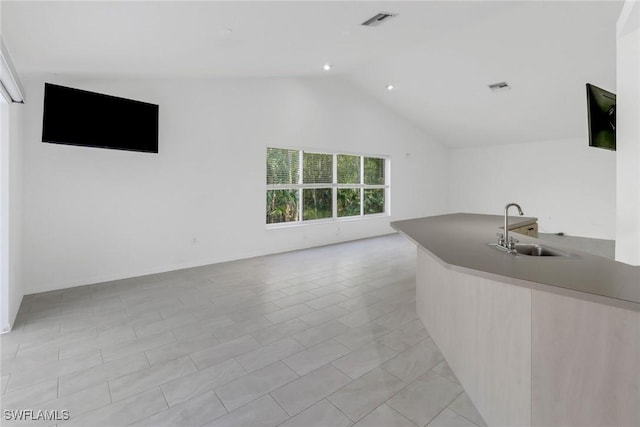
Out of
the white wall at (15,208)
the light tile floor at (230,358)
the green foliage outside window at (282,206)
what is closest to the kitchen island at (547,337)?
the light tile floor at (230,358)

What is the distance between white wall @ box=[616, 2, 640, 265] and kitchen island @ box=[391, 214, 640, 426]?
3.84 ft

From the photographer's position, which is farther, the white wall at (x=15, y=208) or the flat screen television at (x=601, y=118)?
the white wall at (x=15, y=208)

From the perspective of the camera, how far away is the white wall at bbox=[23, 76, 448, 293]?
3.85 meters

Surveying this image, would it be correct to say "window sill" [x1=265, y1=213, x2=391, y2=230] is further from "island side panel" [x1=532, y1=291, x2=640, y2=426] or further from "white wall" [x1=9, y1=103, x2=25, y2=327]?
"island side panel" [x1=532, y1=291, x2=640, y2=426]

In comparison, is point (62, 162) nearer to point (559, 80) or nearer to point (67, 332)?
point (67, 332)

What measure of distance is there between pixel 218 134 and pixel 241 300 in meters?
2.83

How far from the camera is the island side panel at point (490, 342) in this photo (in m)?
1.53

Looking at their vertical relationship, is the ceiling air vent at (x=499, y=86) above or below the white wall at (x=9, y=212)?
above

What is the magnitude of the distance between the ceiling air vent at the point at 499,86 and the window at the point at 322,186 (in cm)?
285

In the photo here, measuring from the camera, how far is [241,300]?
3.63 metres

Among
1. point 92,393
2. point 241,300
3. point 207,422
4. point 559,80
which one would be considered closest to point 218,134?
point 241,300

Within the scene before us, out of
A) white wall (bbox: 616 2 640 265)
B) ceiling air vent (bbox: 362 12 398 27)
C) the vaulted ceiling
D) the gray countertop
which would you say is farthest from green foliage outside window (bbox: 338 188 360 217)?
white wall (bbox: 616 2 640 265)

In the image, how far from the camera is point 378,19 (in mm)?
3607

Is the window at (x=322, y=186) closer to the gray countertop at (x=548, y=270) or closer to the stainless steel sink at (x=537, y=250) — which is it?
the gray countertop at (x=548, y=270)
